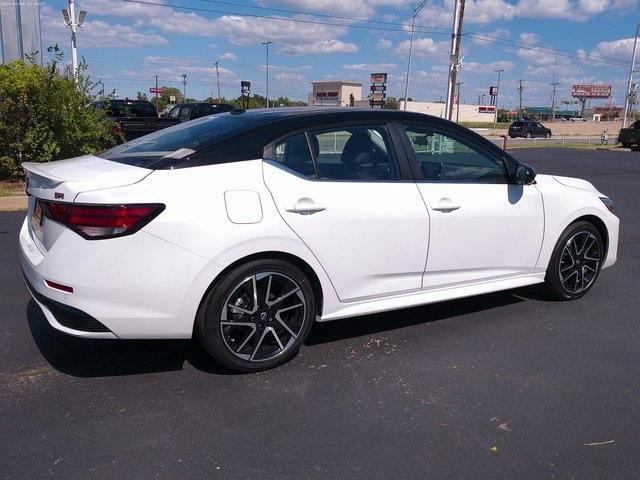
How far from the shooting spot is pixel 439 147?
4.38 m

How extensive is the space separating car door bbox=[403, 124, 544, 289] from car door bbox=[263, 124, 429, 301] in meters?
0.16

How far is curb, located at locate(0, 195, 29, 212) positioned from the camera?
905cm

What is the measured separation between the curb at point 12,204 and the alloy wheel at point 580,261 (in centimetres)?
792

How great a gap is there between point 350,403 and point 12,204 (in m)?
7.82

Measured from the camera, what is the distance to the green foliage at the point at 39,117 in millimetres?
10648

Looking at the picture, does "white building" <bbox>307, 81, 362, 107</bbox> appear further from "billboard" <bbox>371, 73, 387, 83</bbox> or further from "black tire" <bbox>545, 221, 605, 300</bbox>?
"black tire" <bbox>545, 221, 605, 300</bbox>

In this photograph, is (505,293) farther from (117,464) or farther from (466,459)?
(117,464)

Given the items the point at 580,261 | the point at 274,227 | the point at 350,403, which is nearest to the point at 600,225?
the point at 580,261

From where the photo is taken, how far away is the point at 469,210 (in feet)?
13.9

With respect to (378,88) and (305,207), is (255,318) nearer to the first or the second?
(305,207)

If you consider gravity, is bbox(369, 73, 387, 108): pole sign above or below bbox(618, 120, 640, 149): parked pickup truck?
above

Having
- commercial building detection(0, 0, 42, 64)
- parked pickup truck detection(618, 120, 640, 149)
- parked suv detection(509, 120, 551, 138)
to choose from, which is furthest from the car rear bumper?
parked suv detection(509, 120, 551, 138)

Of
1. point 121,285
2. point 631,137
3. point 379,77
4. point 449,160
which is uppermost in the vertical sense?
point 379,77

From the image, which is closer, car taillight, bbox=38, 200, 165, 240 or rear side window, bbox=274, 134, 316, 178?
car taillight, bbox=38, 200, 165, 240
